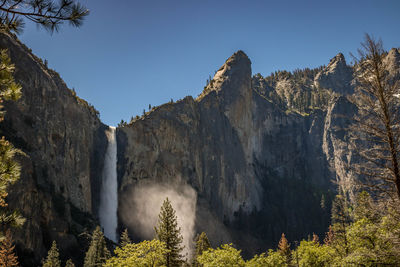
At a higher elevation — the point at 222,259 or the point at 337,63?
the point at 337,63

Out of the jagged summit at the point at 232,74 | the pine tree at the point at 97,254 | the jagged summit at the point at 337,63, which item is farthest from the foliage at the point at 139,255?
the jagged summit at the point at 337,63

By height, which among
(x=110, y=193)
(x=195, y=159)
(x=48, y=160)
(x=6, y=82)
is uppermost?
(x=195, y=159)

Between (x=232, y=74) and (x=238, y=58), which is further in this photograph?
(x=238, y=58)

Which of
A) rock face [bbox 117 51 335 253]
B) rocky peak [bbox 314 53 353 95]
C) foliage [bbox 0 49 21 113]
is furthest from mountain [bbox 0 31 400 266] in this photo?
rocky peak [bbox 314 53 353 95]

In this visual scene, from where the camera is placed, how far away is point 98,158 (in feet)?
203

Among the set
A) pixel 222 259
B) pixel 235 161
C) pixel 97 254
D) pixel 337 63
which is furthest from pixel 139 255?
pixel 337 63

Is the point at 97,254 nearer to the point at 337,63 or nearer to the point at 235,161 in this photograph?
the point at 235,161

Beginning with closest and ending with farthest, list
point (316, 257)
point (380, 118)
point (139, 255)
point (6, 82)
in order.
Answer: point (6, 82) < point (380, 118) < point (139, 255) < point (316, 257)

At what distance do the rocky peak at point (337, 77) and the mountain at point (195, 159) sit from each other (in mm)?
17761

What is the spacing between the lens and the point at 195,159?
74.1 metres

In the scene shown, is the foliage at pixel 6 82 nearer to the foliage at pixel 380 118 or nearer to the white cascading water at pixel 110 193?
the foliage at pixel 380 118

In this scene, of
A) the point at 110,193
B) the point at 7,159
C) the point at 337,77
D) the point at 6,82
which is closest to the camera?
the point at 7,159

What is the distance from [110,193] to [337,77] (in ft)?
448

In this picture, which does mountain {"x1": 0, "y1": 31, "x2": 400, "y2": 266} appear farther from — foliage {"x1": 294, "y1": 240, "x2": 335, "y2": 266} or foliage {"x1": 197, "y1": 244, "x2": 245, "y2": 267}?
foliage {"x1": 294, "y1": 240, "x2": 335, "y2": 266}
